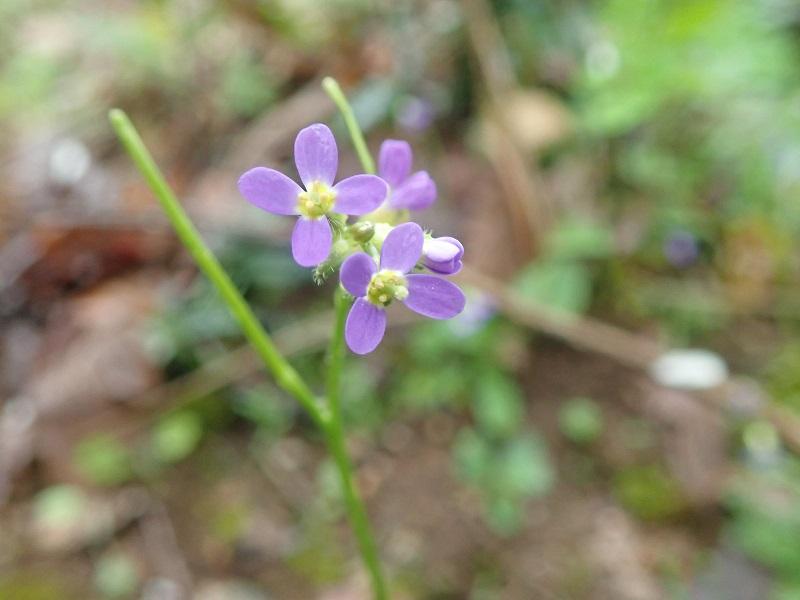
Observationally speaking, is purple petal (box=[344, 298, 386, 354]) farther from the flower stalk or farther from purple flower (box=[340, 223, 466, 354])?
the flower stalk

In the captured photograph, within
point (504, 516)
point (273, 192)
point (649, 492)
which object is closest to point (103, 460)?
point (504, 516)

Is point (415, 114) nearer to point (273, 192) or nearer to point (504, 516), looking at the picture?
point (504, 516)

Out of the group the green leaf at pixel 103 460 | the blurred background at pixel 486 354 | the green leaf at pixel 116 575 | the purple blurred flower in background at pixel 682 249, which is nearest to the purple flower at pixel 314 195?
the blurred background at pixel 486 354

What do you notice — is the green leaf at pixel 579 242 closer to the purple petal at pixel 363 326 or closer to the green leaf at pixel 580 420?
the green leaf at pixel 580 420

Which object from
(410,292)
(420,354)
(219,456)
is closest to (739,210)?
(420,354)

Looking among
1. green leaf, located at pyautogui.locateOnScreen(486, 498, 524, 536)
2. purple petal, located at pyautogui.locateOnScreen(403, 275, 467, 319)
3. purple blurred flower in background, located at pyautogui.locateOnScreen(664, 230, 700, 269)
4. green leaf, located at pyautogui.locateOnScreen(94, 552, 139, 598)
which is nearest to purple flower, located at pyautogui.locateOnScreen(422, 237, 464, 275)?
purple petal, located at pyautogui.locateOnScreen(403, 275, 467, 319)

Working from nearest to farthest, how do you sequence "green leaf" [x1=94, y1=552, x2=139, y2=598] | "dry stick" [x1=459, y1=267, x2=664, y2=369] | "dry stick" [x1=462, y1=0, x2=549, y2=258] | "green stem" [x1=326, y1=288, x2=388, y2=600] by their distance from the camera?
"green stem" [x1=326, y1=288, x2=388, y2=600]
"green leaf" [x1=94, y1=552, x2=139, y2=598]
"dry stick" [x1=459, y1=267, x2=664, y2=369]
"dry stick" [x1=462, y1=0, x2=549, y2=258]

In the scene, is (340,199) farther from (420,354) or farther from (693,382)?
(693,382)
